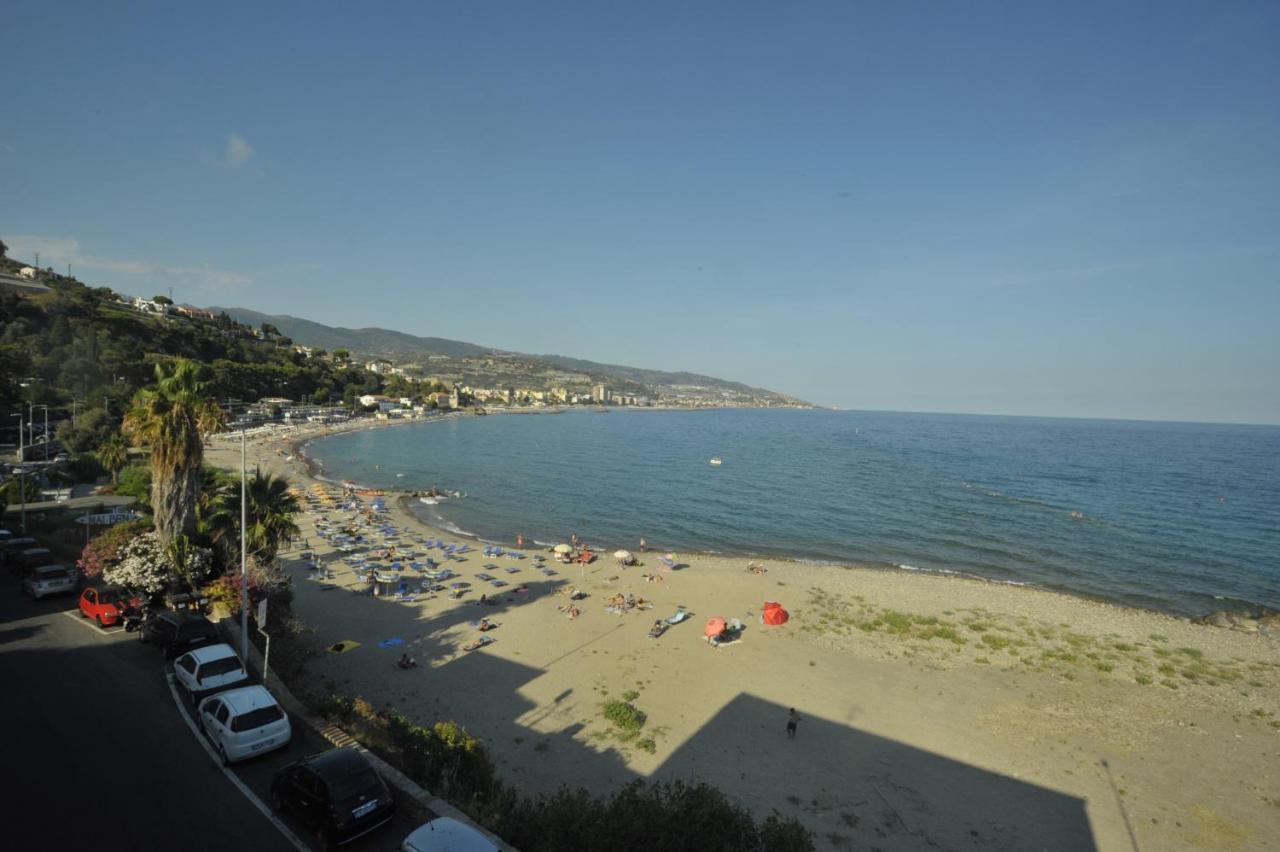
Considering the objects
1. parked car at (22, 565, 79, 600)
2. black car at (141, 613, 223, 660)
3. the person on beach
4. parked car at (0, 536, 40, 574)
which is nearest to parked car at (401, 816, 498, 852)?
black car at (141, 613, 223, 660)

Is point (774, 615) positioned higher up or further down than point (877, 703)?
higher up

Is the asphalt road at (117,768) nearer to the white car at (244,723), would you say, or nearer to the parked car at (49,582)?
the white car at (244,723)

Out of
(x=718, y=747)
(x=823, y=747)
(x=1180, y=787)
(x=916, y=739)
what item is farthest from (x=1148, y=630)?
(x=718, y=747)

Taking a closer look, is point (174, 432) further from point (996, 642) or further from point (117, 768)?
point (996, 642)

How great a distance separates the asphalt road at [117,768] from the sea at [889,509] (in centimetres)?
2830

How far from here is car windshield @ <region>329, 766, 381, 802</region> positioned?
7.32 meters

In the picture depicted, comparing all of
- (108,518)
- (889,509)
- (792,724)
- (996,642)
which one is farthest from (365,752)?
(889,509)

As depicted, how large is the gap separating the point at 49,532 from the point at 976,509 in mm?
65234

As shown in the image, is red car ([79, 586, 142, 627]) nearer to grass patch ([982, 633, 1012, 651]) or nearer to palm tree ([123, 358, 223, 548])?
palm tree ([123, 358, 223, 548])

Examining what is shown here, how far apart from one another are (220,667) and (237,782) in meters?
3.23

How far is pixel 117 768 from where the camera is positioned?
885 centimetres

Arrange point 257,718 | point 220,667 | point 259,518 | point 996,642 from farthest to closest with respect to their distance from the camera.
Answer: point 996,642 < point 259,518 < point 220,667 < point 257,718

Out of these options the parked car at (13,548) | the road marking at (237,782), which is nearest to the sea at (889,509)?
the parked car at (13,548)

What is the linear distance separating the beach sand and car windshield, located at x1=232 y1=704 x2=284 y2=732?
573cm
